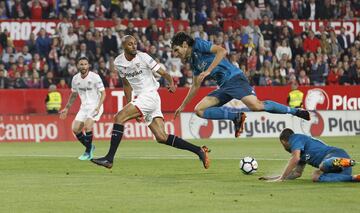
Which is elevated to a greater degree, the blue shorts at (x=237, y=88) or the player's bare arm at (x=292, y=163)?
the blue shorts at (x=237, y=88)

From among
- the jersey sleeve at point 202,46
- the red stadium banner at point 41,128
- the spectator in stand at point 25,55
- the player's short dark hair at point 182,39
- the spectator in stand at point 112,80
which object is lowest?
the red stadium banner at point 41,128

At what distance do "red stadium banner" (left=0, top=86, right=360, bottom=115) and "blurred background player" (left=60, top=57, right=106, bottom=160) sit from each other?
10.8m

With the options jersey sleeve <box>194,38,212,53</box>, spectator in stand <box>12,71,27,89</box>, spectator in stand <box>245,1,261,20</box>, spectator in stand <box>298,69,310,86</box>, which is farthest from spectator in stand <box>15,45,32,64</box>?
jersey sleeve <box>194,38,212,53</box>

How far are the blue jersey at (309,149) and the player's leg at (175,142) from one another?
2810 millimetres

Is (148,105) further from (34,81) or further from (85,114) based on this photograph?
(34,81)

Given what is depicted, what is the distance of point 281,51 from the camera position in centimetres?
3756

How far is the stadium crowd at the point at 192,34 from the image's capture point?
34.2 meters

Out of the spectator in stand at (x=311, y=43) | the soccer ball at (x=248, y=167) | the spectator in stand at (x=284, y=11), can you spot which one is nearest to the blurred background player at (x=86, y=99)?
the soccer ball at (x=248, y=167)

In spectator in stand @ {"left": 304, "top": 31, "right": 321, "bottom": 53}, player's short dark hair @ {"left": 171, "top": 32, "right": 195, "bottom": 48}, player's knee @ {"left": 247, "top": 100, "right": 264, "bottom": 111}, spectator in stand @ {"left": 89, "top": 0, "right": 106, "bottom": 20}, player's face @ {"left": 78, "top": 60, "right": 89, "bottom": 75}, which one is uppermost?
player's short dark hair @ {"left": 171, "top": 32, "right": 195, "bottom": 48}

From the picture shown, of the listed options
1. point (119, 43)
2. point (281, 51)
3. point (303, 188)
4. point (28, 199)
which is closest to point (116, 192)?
point (28, 199)

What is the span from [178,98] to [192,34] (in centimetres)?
261

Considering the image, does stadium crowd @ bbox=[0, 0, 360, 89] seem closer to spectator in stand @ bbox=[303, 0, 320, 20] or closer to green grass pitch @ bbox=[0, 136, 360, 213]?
spectator in stand @ bbox=[303, 0, 320, 20]

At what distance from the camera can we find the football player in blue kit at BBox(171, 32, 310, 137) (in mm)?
16625

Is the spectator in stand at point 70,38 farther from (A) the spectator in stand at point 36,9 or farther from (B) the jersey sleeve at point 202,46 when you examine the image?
(B) the jersey sleeve at point 202,46
